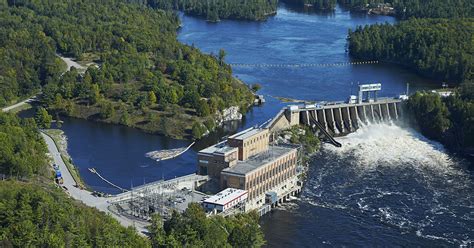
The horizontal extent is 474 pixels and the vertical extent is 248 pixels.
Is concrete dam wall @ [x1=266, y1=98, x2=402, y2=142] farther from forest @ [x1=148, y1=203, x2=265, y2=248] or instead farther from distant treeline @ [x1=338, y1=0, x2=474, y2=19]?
distant treeline @ [x1=338, y1=0, x2=474, y2=19]

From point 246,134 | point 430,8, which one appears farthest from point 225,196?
point 430,8

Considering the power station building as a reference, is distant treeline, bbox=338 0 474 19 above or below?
above

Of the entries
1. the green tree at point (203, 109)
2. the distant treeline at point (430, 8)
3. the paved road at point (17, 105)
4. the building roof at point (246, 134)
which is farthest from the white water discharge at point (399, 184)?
the distant treeline at point (430, 8)

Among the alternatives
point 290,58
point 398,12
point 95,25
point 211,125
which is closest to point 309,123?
point 211,125

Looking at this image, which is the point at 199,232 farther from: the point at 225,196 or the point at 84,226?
the point at 225,196

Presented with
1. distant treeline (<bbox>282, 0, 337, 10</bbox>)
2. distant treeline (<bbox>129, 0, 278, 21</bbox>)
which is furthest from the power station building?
distant treeline (<bbox>282, 0, 337, 10</bbox>)

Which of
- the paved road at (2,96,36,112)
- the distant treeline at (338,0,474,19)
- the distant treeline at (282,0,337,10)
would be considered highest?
the distant treeline at (338,0,474,19)

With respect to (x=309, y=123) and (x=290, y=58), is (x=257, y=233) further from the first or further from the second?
(x=290, y=58)
